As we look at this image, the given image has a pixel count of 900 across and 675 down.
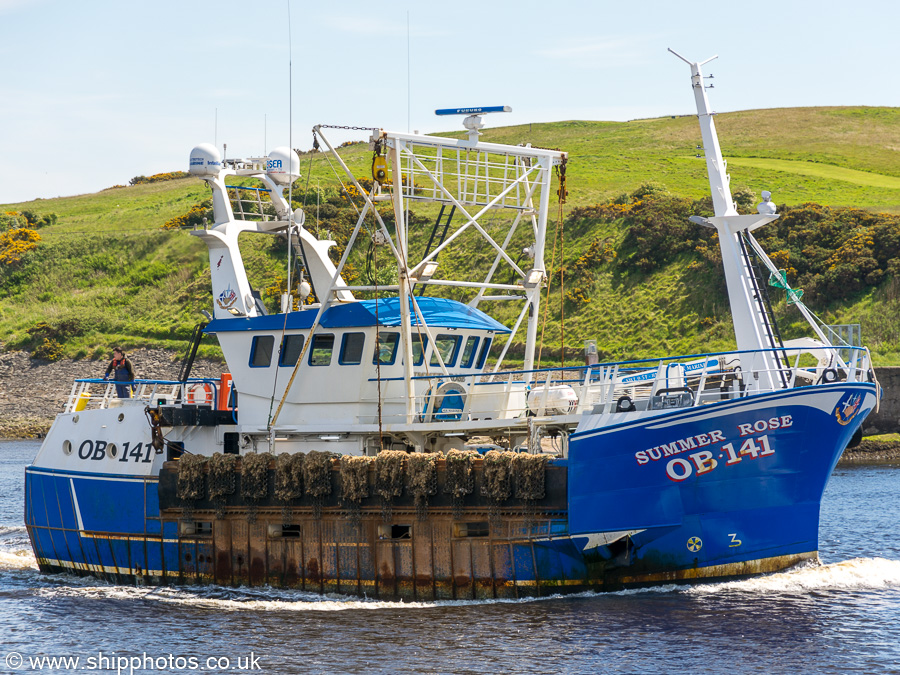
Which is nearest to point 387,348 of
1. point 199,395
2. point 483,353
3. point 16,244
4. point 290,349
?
point 290,349

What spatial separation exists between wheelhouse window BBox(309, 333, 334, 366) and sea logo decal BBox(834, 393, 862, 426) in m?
9.58

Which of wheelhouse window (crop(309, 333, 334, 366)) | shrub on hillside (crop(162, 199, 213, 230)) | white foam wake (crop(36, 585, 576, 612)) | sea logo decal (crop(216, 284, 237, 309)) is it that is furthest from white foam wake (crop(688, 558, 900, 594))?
shrub on hillside (crop(162, 199, 213, 230))

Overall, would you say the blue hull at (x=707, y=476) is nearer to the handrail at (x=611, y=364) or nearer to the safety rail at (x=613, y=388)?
the safety rail at (x=613, y=388)

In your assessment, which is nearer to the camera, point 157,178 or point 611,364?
point 611,364

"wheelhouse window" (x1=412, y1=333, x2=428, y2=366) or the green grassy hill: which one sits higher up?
the green grassy hill

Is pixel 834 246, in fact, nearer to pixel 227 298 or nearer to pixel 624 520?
pixel 227 298

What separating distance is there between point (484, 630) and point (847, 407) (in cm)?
689

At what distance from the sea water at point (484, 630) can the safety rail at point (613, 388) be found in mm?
3307

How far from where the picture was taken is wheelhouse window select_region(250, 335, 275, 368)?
21.4m

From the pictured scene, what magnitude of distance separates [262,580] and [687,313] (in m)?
41.6

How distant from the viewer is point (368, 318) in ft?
66.5

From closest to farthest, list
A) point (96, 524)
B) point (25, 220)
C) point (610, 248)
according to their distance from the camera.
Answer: point (96, 524) → point (610, 248) → point (25, 220)

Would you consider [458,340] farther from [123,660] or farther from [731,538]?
[123,660]

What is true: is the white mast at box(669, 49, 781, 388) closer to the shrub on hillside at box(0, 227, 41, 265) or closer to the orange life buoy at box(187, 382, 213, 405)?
the orange life buoy at box(187, 382, 213, 405)
